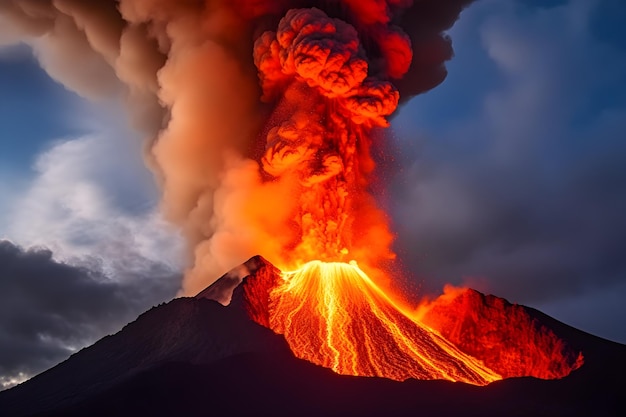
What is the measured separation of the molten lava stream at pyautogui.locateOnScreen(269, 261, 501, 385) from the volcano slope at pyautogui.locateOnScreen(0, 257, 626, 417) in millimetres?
1813

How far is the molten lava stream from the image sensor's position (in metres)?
35.2

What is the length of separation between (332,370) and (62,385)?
991 centimetres

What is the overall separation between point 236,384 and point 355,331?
25.1ft

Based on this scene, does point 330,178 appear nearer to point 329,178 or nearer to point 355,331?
point 329,178

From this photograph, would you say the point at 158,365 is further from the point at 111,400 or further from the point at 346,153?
the point at 346,153

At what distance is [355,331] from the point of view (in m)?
37.4

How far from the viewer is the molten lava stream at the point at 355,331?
116ft

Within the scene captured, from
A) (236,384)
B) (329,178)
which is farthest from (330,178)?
(236,384)

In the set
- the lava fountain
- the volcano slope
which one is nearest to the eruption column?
the lava fountain

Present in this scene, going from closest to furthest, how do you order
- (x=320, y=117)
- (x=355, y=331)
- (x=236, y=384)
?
(x=236, y=384), (x=355, y=331), (x=320, y=117)

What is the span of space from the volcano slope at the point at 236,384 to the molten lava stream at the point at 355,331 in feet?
5.95

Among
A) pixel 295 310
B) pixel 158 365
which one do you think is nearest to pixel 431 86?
pixel 295 310

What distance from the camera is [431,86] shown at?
46.0m

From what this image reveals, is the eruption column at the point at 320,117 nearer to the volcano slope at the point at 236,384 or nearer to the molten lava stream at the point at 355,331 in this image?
the molten lava stream at the point at 355,331
